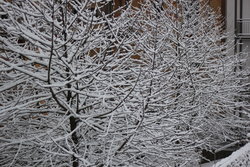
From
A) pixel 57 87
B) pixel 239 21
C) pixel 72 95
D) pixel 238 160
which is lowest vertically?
pixel 238 160

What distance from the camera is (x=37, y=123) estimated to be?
24.3 feet

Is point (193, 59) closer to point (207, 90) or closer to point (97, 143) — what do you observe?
point (207, 90)

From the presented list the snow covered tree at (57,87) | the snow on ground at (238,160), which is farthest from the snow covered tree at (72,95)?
the snow on ground at (238,160)

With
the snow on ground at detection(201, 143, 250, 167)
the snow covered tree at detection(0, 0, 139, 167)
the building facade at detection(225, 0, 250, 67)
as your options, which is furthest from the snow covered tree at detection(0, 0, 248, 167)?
the building facade at detection(225, 0, 250, 67)

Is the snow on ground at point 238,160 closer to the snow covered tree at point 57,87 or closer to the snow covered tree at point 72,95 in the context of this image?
the snow covered tree at point 72,95

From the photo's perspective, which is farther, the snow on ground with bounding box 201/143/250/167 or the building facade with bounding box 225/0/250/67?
the building facade with bounding box 225/0/250/67

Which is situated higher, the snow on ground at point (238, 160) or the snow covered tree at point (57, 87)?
the snow covered tree at point (57, 87)

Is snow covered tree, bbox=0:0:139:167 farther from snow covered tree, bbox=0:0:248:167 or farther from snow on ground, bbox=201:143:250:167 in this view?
snow on ground, bbox=201:143:250:167

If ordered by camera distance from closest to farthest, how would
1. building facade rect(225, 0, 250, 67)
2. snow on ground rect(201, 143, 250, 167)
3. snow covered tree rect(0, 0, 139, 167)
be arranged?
snow covered tree rect(0, 0, 139, 167)
snow on ground rect(201, 143, 250, 167)
building facade rect(225, 0, 250, 67)

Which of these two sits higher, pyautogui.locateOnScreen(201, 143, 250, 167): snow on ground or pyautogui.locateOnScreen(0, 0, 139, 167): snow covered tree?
pyautogui.locateOnScreen(0, 0, 139, 167): snow covered tree

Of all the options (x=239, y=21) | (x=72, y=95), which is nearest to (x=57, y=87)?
(x=72, y=95)

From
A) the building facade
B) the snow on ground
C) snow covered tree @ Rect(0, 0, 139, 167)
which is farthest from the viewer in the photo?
the building facade

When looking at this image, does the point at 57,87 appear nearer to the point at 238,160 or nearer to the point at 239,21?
the point at 238,160

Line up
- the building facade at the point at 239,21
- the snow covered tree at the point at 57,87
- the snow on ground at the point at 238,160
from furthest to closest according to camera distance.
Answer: the building facade at the point at 239,21
the snow on ground at the point at 238,160
the snow covered tree at the point at 57,87
